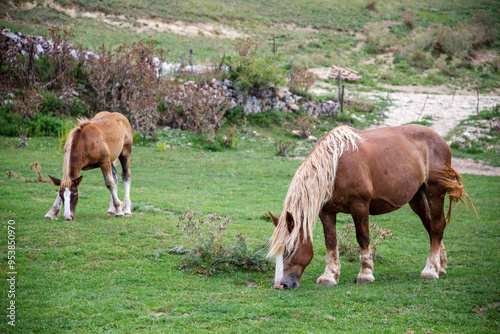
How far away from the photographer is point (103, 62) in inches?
774

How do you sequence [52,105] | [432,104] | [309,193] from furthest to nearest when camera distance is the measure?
[432,104], [52,105], [309,193]

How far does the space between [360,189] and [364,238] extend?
73 cm

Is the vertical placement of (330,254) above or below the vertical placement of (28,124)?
above

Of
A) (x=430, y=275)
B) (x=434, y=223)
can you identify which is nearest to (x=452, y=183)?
(x=434, y=223)

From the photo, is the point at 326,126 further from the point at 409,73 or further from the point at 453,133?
the point at 409,73

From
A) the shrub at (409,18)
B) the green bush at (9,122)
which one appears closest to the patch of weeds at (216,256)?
the green bush at (9,122)

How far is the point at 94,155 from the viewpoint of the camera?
27.1 feet

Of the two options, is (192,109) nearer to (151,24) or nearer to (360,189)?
(360,189)

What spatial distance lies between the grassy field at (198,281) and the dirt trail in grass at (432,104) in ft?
44.3

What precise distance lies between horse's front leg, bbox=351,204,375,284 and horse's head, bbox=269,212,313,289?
884mm

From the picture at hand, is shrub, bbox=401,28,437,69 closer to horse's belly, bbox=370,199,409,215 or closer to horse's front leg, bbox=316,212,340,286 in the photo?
horse's belly, bbox=370,199,409,215

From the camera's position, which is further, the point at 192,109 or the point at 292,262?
the point at 192,109

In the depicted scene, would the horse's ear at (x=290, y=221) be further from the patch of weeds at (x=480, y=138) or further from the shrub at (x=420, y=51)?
the shrub at (x=420, y=51)

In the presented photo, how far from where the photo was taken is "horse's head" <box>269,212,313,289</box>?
5.32 meters
